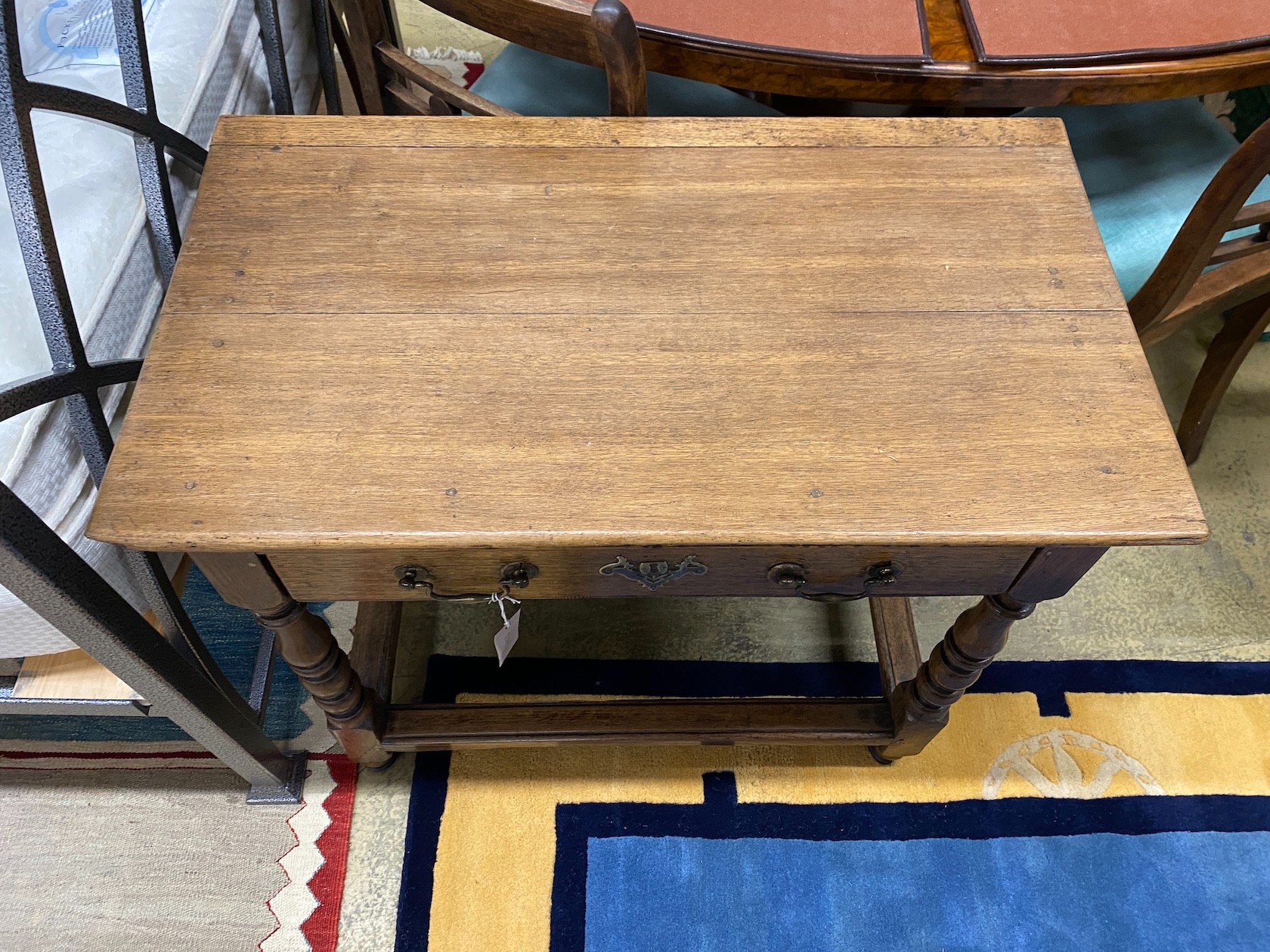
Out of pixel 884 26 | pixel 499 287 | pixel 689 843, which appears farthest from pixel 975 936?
pixel 884 26

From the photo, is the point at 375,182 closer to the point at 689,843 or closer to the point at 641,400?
the point at 641,400

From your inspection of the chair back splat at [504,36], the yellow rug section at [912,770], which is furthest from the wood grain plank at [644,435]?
the yellow rug section at [912,770]

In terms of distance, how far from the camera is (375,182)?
0.81 metres

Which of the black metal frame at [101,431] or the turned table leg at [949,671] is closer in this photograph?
the black metal frame at [101,431]

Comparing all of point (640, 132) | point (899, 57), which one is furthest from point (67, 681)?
point (899, 57)

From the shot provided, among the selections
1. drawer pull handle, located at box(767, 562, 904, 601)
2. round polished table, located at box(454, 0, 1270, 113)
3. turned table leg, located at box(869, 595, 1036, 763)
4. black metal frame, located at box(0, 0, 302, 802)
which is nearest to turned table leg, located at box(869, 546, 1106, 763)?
turned table leg, located at box(869, 595, 1036, 763)

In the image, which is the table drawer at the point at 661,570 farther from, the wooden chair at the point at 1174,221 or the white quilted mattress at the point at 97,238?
the wooden chair at the point at 1174,221

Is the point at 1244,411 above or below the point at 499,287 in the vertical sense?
below

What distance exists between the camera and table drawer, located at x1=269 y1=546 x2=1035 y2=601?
0.69m

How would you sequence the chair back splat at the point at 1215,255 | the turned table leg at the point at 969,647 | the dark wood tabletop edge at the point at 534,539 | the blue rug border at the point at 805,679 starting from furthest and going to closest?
the blue rug border at the point at 805,679 → the chair back splat at the point at 1215,255 → the turned table leg at the point at 969,647 → the dark wood tabletop edge at the point at 534,539

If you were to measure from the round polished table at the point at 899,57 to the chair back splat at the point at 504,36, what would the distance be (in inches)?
2.7

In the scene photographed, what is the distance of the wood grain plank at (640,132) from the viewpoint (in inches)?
33.3

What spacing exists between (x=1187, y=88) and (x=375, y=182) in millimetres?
892

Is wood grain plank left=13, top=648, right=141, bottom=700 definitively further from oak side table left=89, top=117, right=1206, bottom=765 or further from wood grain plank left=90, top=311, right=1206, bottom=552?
wood grain plank left=90, top=311, right=1206, bottom=552
